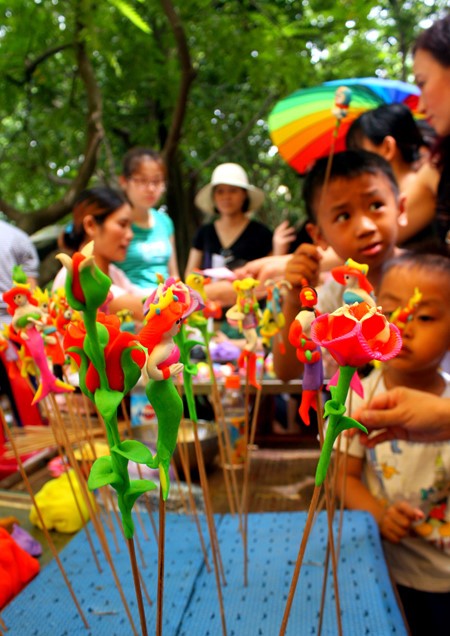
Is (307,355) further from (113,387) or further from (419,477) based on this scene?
(419,477)

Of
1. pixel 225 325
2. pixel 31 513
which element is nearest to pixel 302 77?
pixel 225 325

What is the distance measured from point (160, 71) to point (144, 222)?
1.29m

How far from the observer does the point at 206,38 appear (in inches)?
108

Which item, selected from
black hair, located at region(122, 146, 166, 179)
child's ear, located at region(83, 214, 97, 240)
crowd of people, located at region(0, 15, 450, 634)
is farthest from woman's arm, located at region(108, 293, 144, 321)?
black hair, located at region(122, 146, 166, 179)

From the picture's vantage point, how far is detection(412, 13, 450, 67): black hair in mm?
1053

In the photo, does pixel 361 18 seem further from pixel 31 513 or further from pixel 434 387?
pixel 31 513

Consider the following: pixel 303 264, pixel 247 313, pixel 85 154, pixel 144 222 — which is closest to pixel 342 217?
pixel 303 264

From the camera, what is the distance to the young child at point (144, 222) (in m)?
1.93

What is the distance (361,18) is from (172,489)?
1702 millimetres

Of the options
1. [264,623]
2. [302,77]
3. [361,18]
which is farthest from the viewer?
[302,77]

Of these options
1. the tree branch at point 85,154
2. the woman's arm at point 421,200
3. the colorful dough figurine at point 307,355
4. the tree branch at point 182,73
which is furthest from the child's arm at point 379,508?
the tree branch at point 85,154

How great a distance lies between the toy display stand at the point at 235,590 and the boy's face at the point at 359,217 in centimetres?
44

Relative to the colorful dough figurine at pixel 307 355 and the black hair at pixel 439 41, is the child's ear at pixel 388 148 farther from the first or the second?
the colorful dough figurine at pixel 307 355

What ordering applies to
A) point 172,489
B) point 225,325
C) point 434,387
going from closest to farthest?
point 434,387 → point 172,489 → point 225,325
